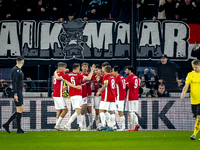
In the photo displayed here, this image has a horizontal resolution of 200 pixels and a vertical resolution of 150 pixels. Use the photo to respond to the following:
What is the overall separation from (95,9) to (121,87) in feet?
23.4

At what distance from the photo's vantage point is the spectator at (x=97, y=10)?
17.5 metres

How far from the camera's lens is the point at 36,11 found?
17594 mm

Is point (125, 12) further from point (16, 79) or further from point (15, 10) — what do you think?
point (16, 79)

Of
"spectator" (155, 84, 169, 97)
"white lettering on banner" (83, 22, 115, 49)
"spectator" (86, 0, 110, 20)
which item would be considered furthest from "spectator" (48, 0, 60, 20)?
"spectator" (155, 84, 169, 97)

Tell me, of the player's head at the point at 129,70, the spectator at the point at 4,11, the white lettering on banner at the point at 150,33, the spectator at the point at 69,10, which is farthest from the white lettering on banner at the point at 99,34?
the player's head at the point at 129,70

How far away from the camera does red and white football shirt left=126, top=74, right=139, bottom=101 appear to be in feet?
38.0

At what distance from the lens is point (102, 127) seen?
37.4 ft

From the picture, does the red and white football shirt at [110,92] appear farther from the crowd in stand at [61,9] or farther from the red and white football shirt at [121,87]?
the crowd in stand at [61,9]

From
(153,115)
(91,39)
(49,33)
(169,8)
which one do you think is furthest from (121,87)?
(169,8)

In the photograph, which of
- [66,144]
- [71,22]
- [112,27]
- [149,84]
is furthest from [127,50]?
[66,144]

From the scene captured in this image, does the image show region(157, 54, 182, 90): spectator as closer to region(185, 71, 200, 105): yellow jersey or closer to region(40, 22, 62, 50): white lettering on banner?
region(40, 22, 62, 50): white lettering on banner

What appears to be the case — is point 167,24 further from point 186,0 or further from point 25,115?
point 25,115

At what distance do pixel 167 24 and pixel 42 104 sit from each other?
7824mm

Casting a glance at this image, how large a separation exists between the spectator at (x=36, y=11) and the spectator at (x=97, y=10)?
6.99 feet
